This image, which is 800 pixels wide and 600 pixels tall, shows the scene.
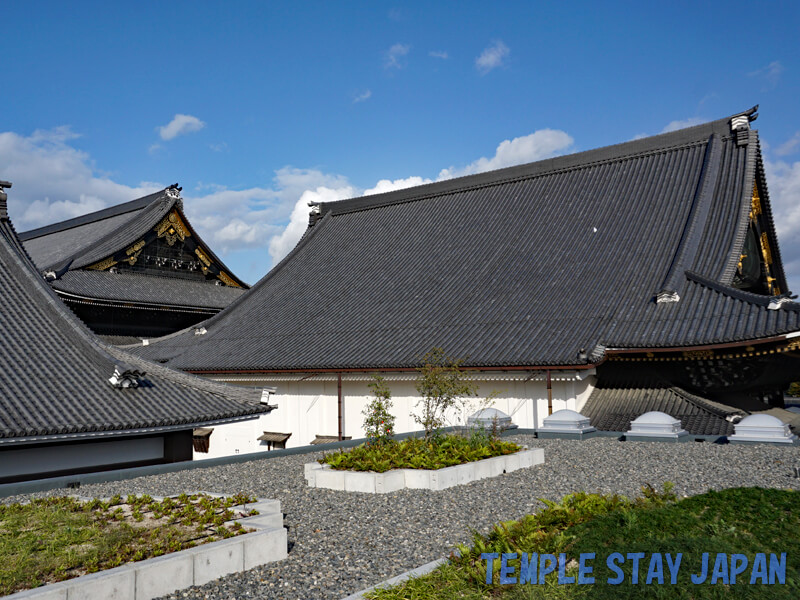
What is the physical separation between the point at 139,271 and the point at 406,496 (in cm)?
2175

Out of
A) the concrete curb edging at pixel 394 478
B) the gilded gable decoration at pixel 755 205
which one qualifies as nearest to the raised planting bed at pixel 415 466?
the concrete curb edging at pixel 394 478

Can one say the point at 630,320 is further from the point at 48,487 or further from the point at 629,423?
the point at 48,487

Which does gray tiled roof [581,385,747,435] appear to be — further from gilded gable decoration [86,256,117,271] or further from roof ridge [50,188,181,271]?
roof ridge [50,188,181,271]

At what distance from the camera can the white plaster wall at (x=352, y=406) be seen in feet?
48.4

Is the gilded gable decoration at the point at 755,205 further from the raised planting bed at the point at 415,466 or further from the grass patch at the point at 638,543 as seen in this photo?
the grass patch at the point at 638,543

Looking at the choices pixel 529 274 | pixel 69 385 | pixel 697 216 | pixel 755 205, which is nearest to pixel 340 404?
pixel 529 274

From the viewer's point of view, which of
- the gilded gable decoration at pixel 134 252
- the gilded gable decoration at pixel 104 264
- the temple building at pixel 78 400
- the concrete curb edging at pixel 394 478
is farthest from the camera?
the gilded gable decoration at pixel 134 252

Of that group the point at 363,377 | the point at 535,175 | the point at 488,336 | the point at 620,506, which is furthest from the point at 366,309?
the point at 620,506

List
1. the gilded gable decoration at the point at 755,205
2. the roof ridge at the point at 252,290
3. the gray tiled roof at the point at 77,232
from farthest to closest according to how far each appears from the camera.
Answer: the gray tiled roof at the point at 77,232 < the roof ridge at the point at 252,290 < the gilded gable decoration at the point at 755,205

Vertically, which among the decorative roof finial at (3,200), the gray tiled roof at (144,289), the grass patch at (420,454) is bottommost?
the grass patch at (420,454)

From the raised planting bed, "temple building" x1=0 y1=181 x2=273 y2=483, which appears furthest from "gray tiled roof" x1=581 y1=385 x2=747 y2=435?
"temple building" x1=0 y1=181 x2=273 y2=483

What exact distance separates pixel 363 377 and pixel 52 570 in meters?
12.2

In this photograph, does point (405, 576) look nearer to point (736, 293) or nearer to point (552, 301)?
point (736, 293)

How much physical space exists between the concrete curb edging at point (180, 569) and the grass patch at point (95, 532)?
0.57 ft
